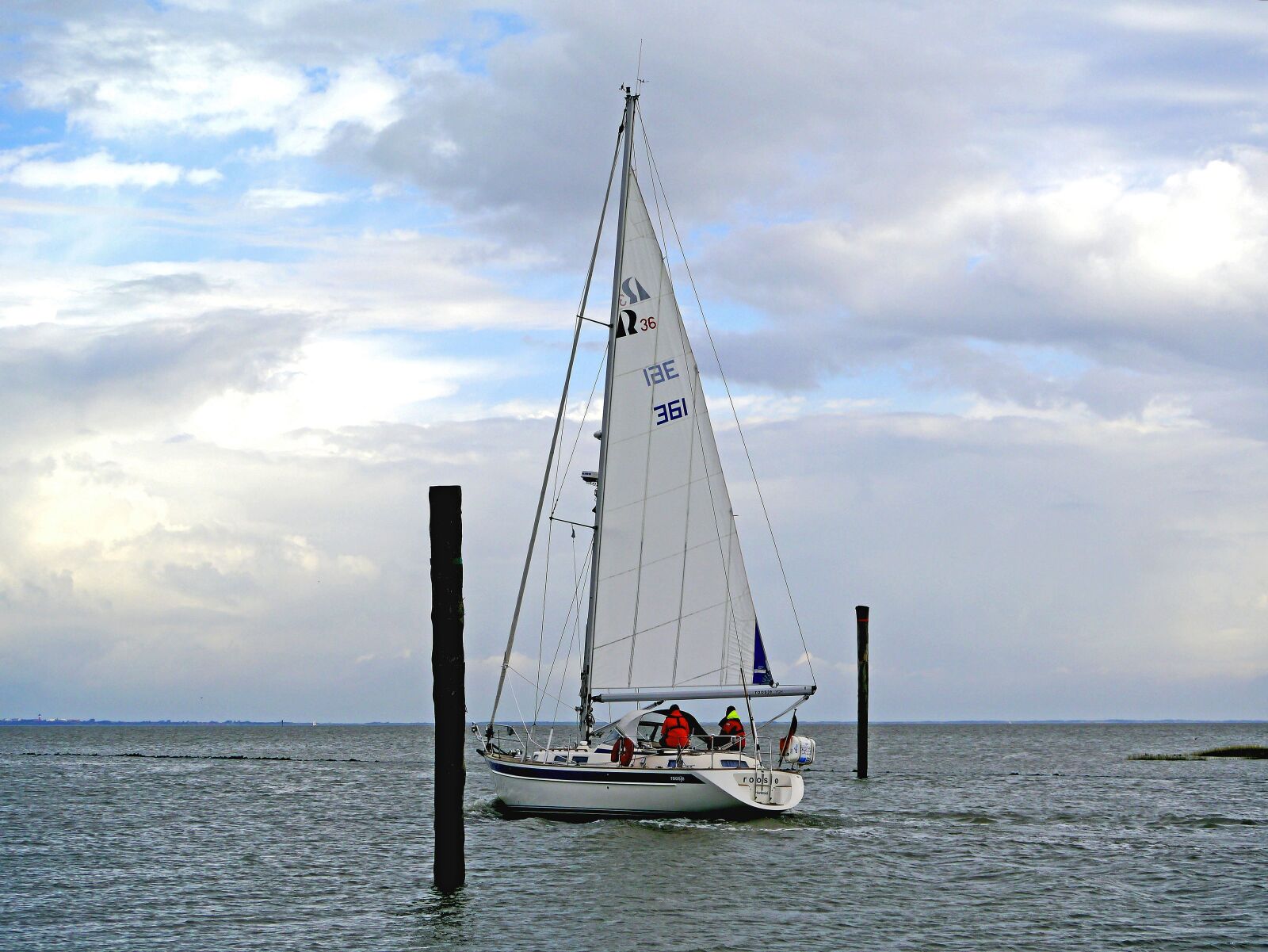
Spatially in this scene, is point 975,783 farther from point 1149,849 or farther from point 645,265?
point 645,265

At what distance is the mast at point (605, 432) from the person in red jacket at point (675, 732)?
1.79 m

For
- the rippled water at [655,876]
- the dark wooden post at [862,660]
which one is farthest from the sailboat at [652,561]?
the dark wooden post at [862,660]

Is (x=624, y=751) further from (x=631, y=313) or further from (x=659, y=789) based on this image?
(x=631, y=313)

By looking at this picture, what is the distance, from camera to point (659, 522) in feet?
100

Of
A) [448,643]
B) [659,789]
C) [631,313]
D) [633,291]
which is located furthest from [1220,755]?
[448,643]

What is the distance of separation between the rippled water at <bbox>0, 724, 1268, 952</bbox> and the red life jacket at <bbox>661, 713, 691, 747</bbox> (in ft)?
5.92

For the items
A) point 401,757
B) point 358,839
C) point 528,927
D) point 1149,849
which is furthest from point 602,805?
point 401,757

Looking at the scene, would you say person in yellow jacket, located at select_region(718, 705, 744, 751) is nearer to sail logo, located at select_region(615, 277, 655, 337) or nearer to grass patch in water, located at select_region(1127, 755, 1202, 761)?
sail logo, located at select_region(615, 277, 655, 337)

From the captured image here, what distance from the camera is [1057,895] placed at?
22.7 meters

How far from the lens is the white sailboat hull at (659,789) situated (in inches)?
1101

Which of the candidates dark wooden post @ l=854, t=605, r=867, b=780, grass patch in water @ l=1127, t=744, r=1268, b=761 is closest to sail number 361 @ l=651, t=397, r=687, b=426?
dark wooden post @ l=854, t=605, r=867, b=780

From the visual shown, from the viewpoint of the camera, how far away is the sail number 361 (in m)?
30.6

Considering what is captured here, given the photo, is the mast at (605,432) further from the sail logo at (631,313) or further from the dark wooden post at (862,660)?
the dark wooden post at (862,660)

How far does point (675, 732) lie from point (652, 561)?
3.91m
